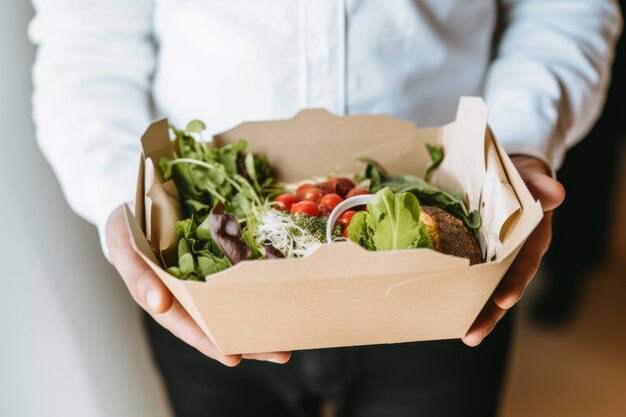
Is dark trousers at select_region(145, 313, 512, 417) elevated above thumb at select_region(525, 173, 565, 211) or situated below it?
below

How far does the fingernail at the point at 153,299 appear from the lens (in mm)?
592

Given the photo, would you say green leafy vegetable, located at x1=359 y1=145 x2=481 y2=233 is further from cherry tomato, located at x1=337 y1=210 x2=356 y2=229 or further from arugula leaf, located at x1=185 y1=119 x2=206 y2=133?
arugula leaf, located at x1=185 y1=119 x2=206 y2=133

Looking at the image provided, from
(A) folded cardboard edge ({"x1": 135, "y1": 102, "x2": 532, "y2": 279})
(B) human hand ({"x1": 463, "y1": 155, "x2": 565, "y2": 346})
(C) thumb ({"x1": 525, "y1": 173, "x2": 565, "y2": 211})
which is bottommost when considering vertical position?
(B) human hand ({"x1": 463, "y1": 155, "x2": 565, "y2": 346})

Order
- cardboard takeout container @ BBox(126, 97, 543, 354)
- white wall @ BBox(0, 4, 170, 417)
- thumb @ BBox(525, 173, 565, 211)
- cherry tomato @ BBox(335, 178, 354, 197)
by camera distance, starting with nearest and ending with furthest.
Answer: cardboard takeout container @ BBox(126, 97, 543, 354)
thumb @ BBox(525, 173, 565, 211)
cherry tomato @ BBox(335, 178, 354, 197)
white wall @ BBox(0, 4, 170, 417)

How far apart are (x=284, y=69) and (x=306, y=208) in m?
0.23

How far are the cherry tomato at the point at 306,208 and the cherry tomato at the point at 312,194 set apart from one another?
1.4 inches

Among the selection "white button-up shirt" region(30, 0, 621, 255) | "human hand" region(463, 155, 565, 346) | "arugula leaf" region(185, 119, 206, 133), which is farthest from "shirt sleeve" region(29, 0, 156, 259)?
"human hand" region(463, 155, 565, 346)

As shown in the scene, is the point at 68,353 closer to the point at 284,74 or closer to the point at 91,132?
the point at 91,132

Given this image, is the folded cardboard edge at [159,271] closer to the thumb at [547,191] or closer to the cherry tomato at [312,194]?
the cherry tomato at [312,194]

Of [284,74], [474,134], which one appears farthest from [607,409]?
[284,74]

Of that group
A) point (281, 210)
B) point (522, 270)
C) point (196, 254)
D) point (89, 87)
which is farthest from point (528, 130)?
point (89, 87)

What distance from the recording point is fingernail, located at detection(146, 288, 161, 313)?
59 cm

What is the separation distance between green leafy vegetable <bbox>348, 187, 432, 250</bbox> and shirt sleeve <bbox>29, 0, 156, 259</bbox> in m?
0.36

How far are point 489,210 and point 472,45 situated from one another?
1.22ft
